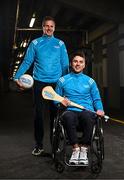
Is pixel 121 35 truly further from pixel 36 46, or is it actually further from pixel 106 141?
pixel 36 46

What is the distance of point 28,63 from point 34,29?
1754cm

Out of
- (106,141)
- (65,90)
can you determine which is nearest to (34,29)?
(106,141)

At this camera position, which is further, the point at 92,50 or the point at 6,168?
the point at 92,50

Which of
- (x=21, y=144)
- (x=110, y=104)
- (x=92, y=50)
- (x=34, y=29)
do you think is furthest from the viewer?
(x=92, y=50)

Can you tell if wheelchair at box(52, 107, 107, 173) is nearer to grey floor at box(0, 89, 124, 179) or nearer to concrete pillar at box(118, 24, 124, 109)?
grey floor at box(0, 89, 124, 179)

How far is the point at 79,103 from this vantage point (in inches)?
209

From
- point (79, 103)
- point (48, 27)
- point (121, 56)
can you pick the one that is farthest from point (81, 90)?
point (121, 56)

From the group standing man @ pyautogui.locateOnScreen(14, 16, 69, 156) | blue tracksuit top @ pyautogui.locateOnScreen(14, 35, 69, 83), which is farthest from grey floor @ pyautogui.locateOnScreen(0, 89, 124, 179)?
blue tracksuit top @ pyautogui.locateOnScreen(14, 35, 69, 83)

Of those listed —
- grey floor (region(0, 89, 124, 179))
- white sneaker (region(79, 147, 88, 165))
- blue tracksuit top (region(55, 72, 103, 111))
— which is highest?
blue tracksuit top (region(55, 72, 103, 111))

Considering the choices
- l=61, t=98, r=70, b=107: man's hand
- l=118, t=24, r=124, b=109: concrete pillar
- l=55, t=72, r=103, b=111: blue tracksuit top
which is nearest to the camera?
l=61, t=98, r=70, b=107: man's hand

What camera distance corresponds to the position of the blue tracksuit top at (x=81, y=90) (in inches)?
210

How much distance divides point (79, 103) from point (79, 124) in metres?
0.32

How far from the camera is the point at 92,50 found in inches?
979

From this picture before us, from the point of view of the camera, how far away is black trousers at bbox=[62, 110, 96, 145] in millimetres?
4934
